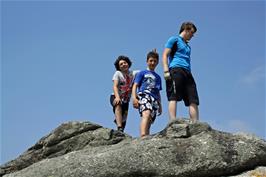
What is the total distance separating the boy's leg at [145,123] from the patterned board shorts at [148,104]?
0.13 metres

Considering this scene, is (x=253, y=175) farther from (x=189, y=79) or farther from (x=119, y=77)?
(x=119, y=77)

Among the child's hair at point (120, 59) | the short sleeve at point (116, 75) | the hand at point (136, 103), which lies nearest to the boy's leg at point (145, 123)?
the hand at point (136, 103)

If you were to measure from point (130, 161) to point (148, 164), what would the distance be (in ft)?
1.29

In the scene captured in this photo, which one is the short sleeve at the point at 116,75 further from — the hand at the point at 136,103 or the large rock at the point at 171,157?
the large rock at the point at 171,157

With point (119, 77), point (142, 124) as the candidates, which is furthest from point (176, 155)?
point (119, 77)

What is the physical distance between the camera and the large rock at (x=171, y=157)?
9477 millimetres

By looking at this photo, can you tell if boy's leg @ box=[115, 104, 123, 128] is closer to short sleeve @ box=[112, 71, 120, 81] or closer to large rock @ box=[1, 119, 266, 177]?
short sleeve @ box=[112, 71, 120, 81]

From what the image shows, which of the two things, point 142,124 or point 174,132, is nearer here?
point 174,132

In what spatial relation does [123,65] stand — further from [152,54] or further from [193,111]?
[193,111]

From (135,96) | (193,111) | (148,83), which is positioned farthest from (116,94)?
(193,111)

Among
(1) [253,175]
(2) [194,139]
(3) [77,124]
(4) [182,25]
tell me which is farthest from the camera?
(4) [182,25]

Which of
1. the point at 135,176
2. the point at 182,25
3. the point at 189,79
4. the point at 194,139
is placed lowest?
the point at 135,176

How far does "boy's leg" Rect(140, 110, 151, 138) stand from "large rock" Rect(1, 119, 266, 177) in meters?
0.87

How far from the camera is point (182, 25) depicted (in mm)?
12797
